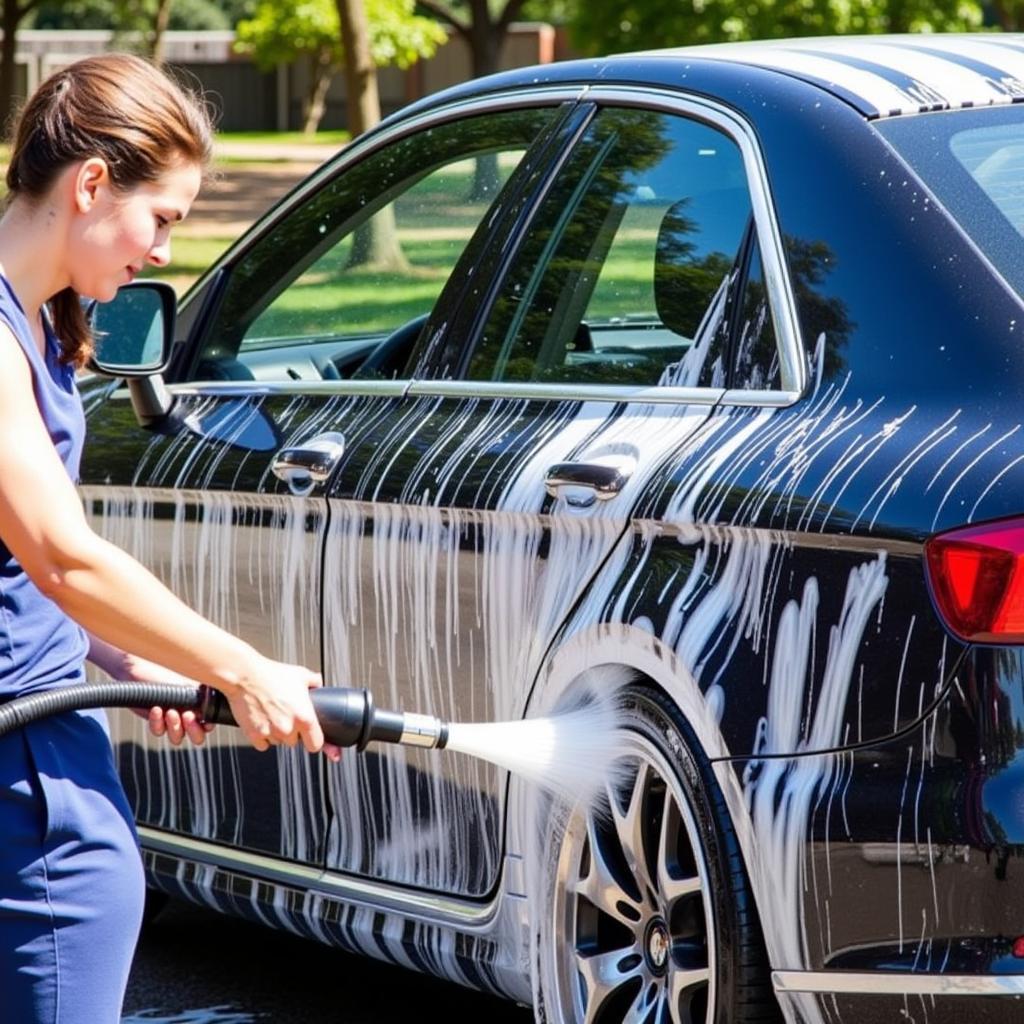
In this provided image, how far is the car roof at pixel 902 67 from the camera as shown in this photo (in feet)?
12.0

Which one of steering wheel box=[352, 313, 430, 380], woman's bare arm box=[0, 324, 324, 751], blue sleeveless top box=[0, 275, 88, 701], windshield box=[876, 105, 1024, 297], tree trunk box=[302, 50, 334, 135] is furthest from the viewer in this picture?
tree trunk box=[302, 50, 334, 135]

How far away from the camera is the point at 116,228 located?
2676 millimetres

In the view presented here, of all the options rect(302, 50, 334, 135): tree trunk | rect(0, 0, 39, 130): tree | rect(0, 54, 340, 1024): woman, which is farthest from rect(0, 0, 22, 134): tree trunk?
rect(0, 54, 340, 1024): woman

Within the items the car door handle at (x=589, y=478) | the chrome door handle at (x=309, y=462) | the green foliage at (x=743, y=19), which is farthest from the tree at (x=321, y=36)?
the car door handle at (x=589, y=478)

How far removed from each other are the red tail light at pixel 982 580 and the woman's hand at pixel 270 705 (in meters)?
0.92

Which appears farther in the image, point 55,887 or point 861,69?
point 861,69

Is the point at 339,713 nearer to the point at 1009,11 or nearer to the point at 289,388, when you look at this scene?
the point at 289,388

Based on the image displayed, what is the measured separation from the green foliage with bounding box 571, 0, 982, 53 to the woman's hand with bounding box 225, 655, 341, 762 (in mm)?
25763

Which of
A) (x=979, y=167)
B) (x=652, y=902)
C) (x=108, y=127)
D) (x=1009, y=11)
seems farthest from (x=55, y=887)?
(x=1009, y=11)

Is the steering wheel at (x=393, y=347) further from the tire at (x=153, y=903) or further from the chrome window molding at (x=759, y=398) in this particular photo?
the chrome window molding at (x=759, y=398)

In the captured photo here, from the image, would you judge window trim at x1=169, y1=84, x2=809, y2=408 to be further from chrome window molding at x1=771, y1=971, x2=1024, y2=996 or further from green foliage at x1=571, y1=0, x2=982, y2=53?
green foliage at x1=571, y1=0, x2=982, y2=53

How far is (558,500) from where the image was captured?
3.76m

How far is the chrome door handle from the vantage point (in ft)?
14.3

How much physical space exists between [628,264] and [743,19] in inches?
975
